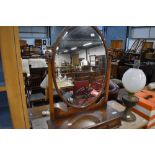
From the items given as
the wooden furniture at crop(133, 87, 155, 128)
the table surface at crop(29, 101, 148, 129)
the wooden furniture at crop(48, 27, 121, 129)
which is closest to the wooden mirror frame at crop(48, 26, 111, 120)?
the wooden furniture at crop(48, 27, 121, 129)

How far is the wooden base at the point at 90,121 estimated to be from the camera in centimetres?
76

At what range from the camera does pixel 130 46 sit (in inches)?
47.2

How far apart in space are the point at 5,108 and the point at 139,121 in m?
0.77

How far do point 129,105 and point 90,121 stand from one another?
265mm

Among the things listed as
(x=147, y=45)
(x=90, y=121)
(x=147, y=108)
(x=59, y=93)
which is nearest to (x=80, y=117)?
(x=90, y=121)

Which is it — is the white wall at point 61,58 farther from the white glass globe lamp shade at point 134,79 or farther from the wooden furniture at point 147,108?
the wooden furniture at point 147,108

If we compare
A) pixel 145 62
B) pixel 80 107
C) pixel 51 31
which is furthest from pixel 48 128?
pixel 145 62

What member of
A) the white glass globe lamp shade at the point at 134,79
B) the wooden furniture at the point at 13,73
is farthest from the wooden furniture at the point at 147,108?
the wooden furniture at the point at 13,73

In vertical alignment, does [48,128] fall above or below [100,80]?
below

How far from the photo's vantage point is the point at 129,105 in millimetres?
887

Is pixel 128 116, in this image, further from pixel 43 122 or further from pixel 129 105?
pixel 43 122

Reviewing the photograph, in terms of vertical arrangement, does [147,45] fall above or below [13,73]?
above
